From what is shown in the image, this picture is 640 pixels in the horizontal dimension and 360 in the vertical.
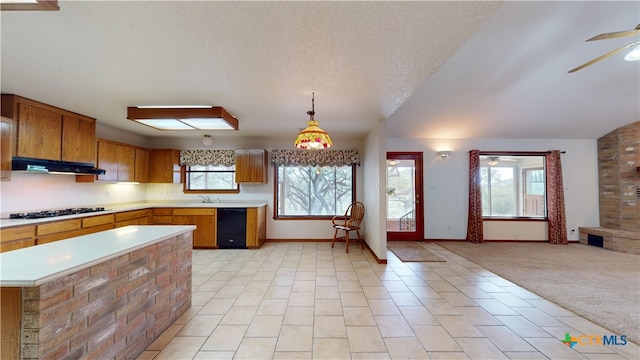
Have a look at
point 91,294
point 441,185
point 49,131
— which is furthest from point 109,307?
point 441,185

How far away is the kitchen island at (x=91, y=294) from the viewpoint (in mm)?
1163

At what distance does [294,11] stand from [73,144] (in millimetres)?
4013

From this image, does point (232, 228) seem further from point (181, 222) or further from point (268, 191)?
point (268, 191)

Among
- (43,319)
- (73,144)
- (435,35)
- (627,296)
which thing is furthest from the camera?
(73,144)

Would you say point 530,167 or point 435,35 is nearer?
point 435,35

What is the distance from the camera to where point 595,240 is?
5223 mm

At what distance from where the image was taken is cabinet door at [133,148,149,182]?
4.88 meters

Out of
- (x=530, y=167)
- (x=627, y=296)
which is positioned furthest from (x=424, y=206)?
(x=627, y=296)

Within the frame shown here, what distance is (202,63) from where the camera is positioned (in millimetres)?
2158

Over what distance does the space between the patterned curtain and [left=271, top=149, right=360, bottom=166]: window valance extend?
4.41m

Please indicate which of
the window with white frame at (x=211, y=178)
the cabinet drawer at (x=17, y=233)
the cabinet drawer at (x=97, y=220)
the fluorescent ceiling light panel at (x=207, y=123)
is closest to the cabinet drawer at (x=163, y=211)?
the window with white frame at (x=211, y=178)

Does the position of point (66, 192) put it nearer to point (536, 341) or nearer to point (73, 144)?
point (73, 144)

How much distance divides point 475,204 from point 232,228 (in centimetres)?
523

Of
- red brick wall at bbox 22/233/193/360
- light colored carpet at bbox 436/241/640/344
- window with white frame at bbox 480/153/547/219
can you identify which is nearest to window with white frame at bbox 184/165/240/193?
red brick wall at bbox 22/233/193/360
